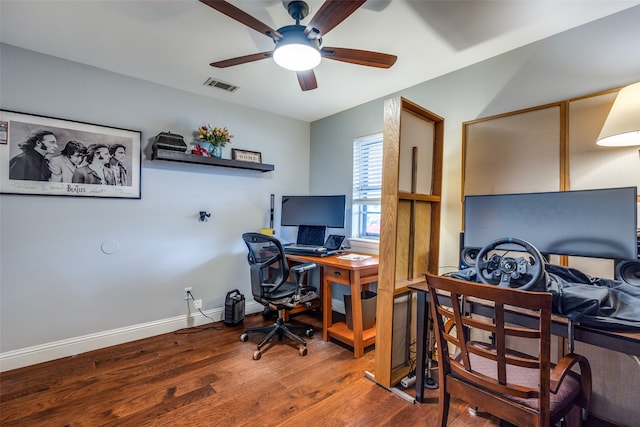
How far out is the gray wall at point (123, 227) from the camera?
222cm

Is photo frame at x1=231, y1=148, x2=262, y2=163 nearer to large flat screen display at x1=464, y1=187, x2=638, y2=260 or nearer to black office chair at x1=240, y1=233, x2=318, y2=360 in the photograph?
black office chair at x1=240, y1=233, x2=318, y2=360

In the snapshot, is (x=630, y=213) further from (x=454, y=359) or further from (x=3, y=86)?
(x=3, y=86)

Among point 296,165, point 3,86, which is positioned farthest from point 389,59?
point 3,86

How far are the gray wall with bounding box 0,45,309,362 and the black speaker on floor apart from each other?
3.05m

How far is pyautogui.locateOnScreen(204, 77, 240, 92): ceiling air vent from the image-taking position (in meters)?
2.74

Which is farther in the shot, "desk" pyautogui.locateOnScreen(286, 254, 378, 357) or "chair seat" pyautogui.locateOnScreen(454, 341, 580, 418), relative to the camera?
"desk" pyautogui.locateOnScreen(286, 254, 378, 357)

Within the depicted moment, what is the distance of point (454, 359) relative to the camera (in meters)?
1.40

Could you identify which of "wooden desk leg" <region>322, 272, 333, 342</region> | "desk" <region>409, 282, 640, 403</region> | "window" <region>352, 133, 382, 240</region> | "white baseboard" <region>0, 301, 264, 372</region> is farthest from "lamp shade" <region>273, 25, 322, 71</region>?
"white baseboard" <region>0, 301, 264, 372</region>

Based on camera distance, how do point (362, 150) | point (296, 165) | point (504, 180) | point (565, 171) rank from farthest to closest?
1. point (296, 165)
2. point (362, 150)
3. point (504, 180)
4. point (565, 171)

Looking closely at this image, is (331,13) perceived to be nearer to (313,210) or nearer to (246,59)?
(246,59)

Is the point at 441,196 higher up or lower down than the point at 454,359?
higher up

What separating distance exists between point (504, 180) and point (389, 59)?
47.9 inches

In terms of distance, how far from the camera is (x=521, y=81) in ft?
6.78

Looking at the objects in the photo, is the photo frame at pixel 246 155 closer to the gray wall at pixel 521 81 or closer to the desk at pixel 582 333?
the gray wall at pixel 521 81
